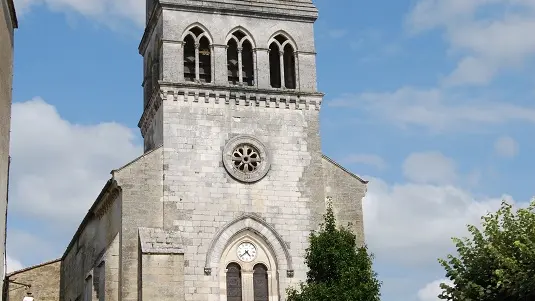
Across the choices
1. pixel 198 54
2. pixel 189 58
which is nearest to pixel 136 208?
pixel 198 54

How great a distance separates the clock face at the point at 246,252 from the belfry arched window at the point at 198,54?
22.1 feet

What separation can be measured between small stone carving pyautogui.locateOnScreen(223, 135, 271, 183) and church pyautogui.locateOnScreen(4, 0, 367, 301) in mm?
38

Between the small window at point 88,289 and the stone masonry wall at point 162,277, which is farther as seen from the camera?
the small window at point 88,289

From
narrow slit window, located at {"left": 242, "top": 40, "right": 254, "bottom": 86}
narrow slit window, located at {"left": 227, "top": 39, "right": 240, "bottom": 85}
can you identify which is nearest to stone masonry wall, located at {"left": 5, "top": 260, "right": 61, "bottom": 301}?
narrow slit window, located at {"left": 227, "top": 39, "right": 240, "bottom": 85}

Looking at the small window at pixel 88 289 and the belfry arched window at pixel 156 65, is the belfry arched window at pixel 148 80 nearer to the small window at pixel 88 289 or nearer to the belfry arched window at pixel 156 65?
the belfry arched window at pixel 156 65

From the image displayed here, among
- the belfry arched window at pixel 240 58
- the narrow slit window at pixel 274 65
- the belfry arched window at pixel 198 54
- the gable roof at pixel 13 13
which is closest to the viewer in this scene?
the gable roof at pixel 13 13

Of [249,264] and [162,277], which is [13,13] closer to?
[162,277]

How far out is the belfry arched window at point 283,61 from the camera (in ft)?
115

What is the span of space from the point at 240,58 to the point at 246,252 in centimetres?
769

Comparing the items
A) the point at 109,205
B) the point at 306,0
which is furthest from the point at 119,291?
the point at 306,0

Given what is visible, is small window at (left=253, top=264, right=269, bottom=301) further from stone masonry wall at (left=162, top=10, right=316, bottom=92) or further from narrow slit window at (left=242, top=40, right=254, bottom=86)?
narrow slit window at (left=242, top=40, right=254, bottom=86)

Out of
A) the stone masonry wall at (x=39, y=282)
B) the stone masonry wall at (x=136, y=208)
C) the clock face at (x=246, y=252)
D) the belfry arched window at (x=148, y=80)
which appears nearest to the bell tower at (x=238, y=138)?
the clock face at (x=246, y=252)

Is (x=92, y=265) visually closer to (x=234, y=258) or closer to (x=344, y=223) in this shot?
(x=234, y=258)

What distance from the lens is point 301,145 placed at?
33.9 metres
